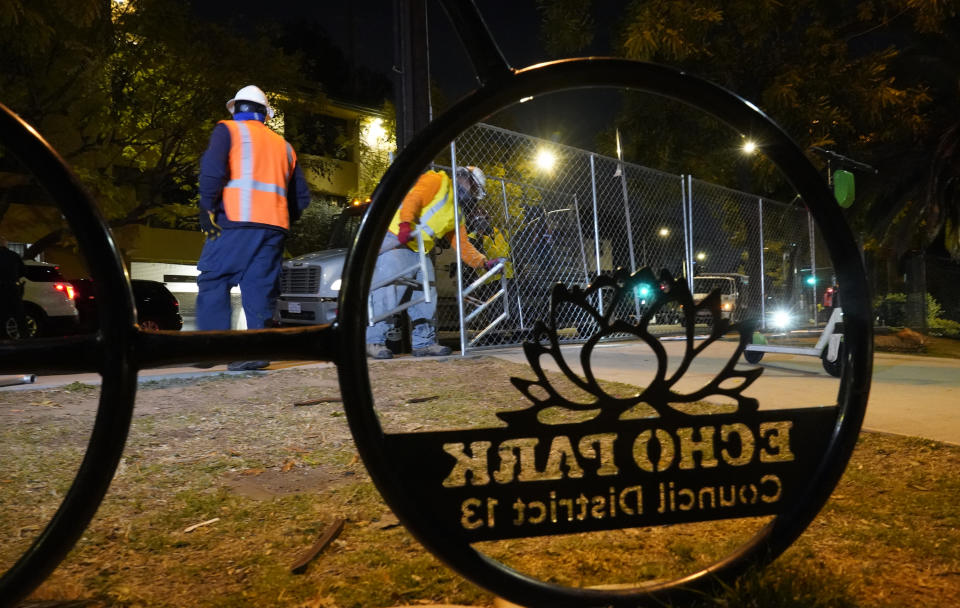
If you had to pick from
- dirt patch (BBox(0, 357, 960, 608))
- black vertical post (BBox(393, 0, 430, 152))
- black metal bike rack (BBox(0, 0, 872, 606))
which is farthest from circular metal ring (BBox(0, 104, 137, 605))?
black vertical post (BBox(393, 0, 430, 152))

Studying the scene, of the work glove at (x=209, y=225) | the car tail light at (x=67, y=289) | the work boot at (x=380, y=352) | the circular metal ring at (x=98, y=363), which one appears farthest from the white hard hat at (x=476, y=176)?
the circular metal ring at (x=98, y=363)

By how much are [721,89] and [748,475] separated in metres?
0.57

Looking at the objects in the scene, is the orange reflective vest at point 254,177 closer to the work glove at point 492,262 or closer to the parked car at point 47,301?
the work glove at point 492,262

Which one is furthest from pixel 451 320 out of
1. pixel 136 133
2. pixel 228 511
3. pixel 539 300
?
pixel 136 133

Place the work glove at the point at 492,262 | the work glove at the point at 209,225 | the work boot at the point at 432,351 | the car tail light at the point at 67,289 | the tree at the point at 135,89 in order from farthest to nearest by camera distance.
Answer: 1. the tree at the point at 135,89
2. the car tail light at the point at 67,289
3. the work glove at the point at 492,262
4. the work boot at the point at 432,351
5. the work glove at the point at 209,225

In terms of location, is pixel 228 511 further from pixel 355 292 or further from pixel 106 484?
pixel 355 292

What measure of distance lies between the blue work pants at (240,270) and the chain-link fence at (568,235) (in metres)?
2.53

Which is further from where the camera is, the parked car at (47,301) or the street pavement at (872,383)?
the parked car at (47,301)

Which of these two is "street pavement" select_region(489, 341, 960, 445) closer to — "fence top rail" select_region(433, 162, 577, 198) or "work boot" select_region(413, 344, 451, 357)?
"work boot" select_region(413, 344, 451, 357)

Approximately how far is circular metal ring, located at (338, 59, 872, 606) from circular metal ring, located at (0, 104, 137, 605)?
0.87ft

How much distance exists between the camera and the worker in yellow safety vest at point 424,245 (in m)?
6.61

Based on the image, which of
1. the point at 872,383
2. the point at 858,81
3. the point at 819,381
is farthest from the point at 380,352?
the point at 858,81

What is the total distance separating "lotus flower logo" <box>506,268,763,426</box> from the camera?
104 cm

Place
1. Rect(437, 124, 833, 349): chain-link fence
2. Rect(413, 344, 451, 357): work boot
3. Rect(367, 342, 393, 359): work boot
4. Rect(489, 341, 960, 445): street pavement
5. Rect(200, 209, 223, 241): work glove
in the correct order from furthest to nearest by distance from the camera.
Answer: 1. Rect(437, 124, 833, 349): chain-link fence
2. Rect(413, 344, 451, 357): work boot
3. Rect(367, 342, 393, 359): work boot
4. Rect(200, 209, 223, 241): work glove
5. Rect(489, 341, 960, 445): street pavement
